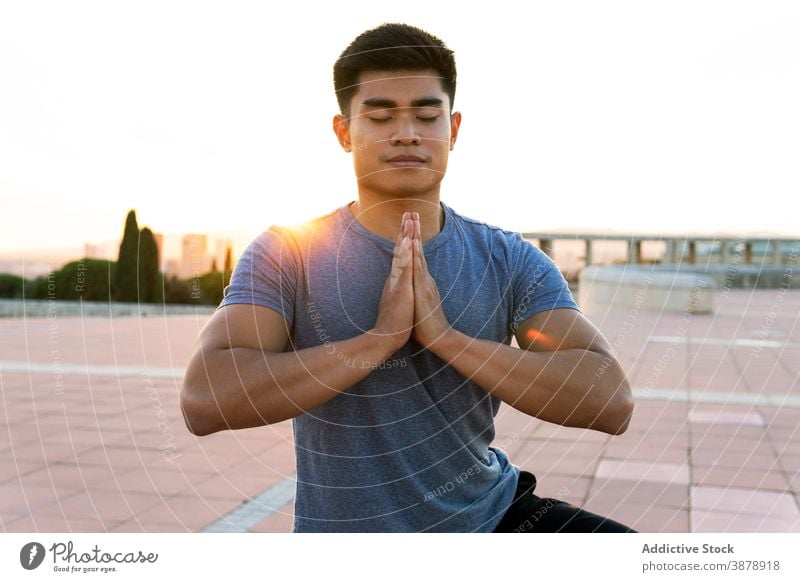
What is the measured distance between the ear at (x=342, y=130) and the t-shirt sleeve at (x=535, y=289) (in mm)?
435

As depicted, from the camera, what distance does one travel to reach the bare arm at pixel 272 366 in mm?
1509

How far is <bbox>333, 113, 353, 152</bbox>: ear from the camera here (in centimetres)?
180

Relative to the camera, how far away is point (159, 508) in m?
3.46

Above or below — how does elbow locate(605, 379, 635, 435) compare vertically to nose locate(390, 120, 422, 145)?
below

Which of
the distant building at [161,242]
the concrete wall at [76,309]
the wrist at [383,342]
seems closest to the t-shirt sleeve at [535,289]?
the wrist at [383,342]

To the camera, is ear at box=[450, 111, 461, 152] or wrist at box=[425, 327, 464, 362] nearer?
wrist at box=[425, 327, 464, 362]

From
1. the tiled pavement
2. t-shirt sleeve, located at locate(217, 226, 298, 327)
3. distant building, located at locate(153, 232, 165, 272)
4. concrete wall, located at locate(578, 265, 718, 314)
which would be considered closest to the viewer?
t-shirt sleeve, located at locate(217, 226, 298, 327)

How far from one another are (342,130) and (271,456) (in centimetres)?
297

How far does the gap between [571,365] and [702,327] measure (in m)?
9.99

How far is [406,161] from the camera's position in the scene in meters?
1.69

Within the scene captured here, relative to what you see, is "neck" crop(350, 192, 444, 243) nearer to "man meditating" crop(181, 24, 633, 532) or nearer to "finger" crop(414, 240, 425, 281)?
"man meditating" crop(181, 24, 633, 532)
